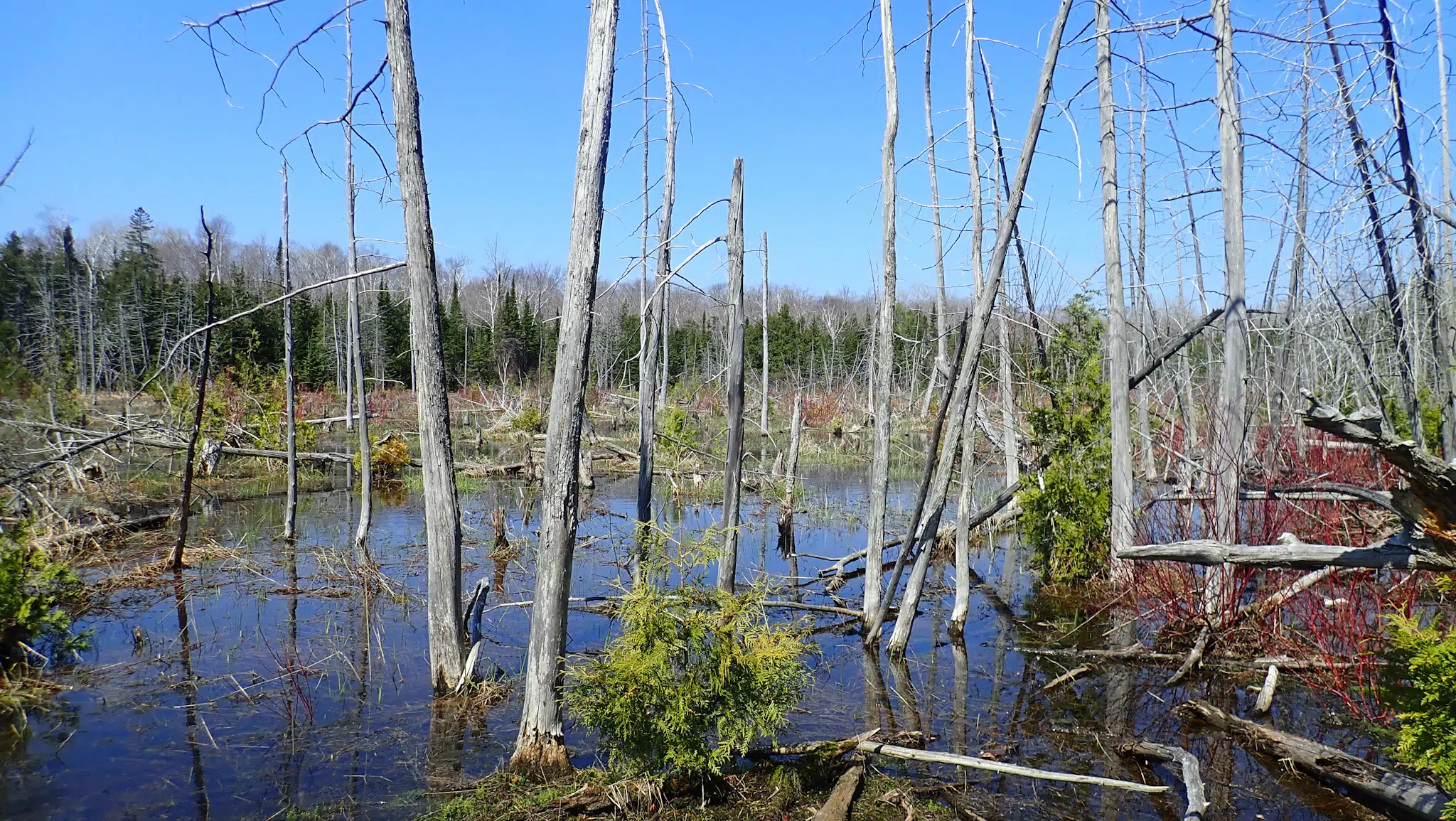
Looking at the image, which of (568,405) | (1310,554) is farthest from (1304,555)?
(568,405)

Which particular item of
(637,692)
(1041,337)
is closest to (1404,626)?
(637,692)

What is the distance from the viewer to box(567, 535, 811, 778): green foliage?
15.6ft

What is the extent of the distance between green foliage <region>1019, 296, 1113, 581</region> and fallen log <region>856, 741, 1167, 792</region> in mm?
5032

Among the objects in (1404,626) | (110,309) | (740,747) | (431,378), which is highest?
(110,309)

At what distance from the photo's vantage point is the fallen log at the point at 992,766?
4.80 m

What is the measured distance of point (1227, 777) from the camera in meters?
5.63

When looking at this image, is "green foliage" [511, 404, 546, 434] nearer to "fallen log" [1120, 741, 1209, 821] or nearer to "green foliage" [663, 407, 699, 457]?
"green foliage" [663, 407, 699, 457]

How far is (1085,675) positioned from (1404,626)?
152 inches

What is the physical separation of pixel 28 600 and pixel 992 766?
778cm

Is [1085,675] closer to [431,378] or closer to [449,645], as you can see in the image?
[449,645]

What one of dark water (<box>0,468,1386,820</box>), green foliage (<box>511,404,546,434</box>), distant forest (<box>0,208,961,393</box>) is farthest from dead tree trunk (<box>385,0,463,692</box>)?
distant forest (<box>0,208,961,393</box>)

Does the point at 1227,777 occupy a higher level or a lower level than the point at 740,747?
lower

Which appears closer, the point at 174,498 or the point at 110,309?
the point at 174,498

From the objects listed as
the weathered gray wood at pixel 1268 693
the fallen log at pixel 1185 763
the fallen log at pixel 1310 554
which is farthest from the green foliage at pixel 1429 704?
the weathered gray wood at pixel 1268 693
